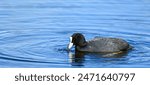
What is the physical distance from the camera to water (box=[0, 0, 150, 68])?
507 inches

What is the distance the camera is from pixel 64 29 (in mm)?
15719

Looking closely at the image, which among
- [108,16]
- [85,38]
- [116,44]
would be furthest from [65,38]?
[108,16]

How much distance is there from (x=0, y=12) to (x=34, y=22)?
176cm

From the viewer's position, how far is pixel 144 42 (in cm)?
1428

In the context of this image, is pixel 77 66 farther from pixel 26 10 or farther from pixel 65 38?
pixel 26 10

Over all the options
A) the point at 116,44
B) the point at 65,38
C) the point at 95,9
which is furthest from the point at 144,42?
the point at 95,9

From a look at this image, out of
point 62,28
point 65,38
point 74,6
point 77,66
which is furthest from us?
point 74,6

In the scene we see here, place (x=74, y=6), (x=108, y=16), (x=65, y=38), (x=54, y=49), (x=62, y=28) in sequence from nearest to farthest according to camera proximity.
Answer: (x=54, y=49) < (x=65, y=38) < (x=62, y=28) < (x=108, y=16) < (x=74, y=6)

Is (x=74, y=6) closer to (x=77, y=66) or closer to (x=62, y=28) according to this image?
(x=62, y=28)

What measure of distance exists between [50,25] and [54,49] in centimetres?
267

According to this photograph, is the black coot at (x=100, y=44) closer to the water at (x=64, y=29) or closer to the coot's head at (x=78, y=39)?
the coot's head at (x=78, y=39)

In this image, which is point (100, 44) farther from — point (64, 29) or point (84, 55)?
point (64, 29)

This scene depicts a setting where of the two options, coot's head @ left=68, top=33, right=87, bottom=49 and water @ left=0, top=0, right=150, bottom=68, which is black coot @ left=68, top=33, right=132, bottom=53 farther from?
water @ left=0, top=0, right=150, bottom=68

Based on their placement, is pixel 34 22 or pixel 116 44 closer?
pixel 116 44
